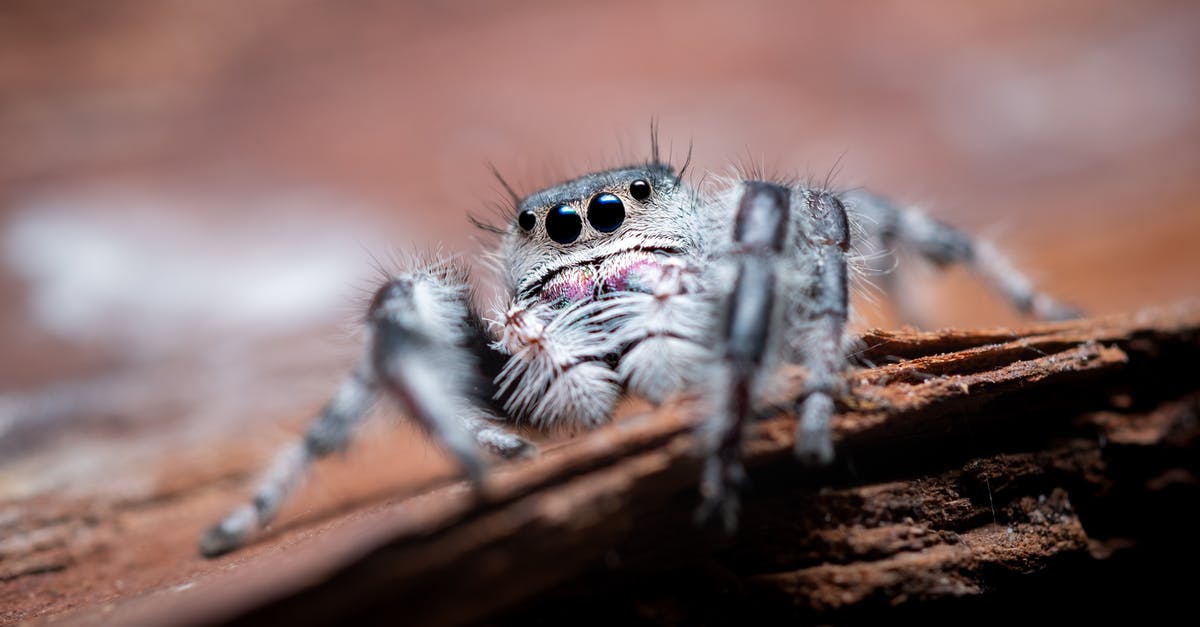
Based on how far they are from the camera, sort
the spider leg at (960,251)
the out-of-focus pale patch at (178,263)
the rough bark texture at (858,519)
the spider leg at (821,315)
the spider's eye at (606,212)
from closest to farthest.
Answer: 1. the rough bark texture at (858,519)
2. the spider leg at (821,315)
3. the spider's eye at (606,212)
4. the spider leg at (960,251)
5. the out-of-focus pale patch at (178,263)

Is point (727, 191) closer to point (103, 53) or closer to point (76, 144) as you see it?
point (76, 144)

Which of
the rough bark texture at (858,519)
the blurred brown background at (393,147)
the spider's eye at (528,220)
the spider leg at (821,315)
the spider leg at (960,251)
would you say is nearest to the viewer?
the rough bark texture at (858,519)

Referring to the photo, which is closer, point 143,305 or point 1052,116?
point 143,305

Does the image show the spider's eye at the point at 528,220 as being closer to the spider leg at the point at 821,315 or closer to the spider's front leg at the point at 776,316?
the spider's front leg at the point at 776,316

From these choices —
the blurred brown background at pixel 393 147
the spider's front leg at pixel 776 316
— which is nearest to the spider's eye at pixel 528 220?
the spider's front leg at pixel 776 316

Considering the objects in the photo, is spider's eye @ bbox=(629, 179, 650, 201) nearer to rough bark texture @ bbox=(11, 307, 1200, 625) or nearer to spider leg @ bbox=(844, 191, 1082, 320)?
rough bark texture @ bbox=(11, 307, 1200, 625)

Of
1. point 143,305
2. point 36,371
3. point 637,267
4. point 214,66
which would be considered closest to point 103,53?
point 214,66
